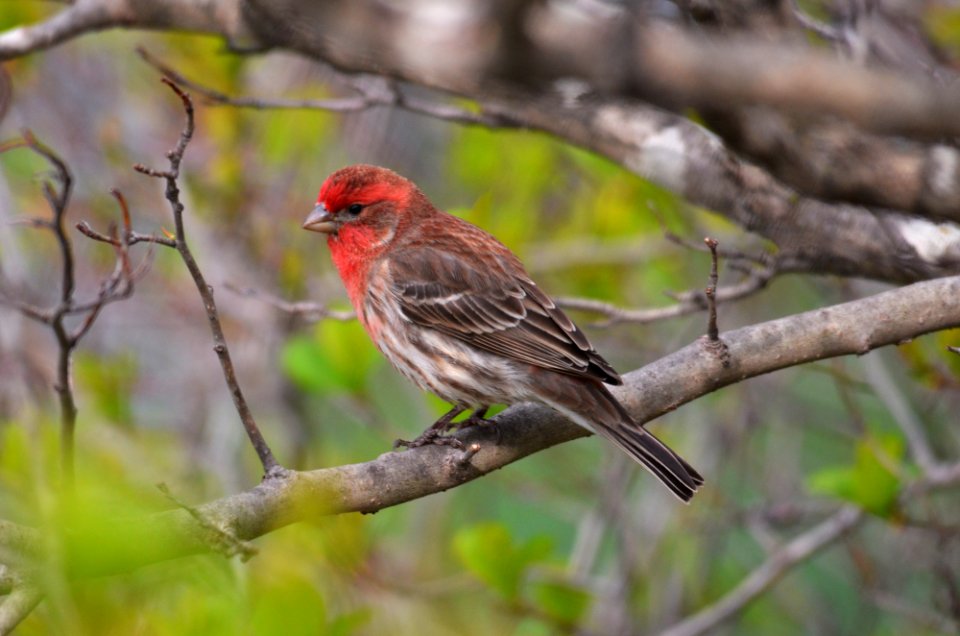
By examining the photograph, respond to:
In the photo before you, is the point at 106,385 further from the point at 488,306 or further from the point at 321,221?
the point at 488,306

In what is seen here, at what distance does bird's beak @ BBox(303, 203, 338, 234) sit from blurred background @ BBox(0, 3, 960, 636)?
434mm

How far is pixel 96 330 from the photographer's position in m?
7.52

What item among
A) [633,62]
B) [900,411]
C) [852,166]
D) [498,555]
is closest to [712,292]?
[498,555]

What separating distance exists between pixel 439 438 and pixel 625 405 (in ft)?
2.14

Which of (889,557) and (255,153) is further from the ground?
(255,153)

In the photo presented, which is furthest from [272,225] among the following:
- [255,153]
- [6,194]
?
[6,194]

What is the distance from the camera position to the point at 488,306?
4844 millimetres

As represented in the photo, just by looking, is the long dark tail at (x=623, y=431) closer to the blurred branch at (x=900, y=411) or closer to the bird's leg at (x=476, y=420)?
the bird's leg at (x=476, y=420)

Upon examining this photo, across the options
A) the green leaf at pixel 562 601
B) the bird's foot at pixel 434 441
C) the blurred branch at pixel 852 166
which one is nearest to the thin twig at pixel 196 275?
the bird's foot at pixel 434 441

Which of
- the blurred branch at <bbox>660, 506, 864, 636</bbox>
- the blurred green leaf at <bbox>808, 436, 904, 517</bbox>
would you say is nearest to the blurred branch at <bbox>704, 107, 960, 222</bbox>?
the blurred green leaf at <bbox>808, 436, 904, 517</bbox>

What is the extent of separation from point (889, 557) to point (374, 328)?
4031 millimetres

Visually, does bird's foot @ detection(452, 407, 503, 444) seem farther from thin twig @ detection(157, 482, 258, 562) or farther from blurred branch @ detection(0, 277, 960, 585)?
thin twig @ detection(157, 482, 258, 562)

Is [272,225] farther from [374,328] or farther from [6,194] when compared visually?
[374,328]

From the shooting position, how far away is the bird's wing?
4.54m
